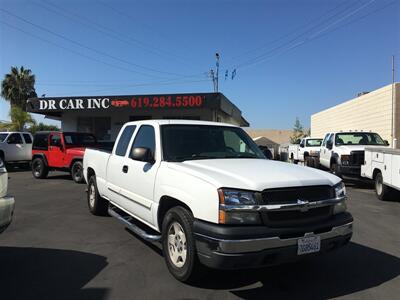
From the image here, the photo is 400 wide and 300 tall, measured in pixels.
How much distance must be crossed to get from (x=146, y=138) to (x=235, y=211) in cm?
249

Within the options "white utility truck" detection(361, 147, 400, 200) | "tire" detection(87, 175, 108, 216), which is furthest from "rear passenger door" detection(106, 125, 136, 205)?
"white utility truck" detection(361, 147, 400, 200)

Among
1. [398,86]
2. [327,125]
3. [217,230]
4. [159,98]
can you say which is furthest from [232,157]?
[327,125]

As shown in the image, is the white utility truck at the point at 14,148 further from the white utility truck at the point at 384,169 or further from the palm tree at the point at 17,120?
the palm tree at the point at 17,120

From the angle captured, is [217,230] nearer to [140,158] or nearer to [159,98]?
[140,158]

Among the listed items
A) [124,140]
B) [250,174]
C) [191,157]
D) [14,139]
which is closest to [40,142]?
[14,139]

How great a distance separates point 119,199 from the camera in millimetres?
6844

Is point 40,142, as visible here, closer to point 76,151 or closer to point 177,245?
point 76,151

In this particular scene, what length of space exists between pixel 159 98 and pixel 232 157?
58.3 feet

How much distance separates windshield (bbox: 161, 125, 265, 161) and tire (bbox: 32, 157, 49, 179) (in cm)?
1272

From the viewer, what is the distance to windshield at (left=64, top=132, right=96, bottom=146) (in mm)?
16547

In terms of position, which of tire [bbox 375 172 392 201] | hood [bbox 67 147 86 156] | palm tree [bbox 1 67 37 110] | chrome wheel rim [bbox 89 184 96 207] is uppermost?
palm tree [bbox 1 67 37 110]

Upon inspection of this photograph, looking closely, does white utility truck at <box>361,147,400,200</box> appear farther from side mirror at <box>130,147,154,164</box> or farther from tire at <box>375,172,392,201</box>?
side mirror at <box>130,147,154,164</box>

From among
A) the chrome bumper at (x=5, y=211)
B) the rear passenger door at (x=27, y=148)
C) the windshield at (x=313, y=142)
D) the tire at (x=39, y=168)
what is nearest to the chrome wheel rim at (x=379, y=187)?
the chrome bumper at (x=5, y=211)

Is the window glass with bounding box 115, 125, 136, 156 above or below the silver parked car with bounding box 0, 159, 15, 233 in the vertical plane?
above
